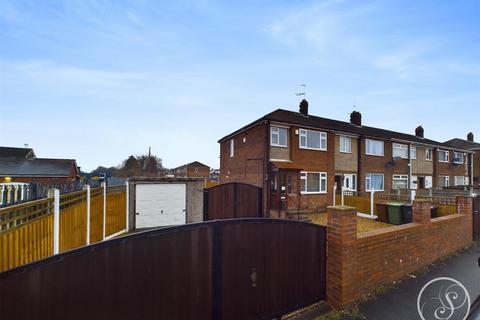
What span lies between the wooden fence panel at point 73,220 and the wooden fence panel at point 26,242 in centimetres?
59

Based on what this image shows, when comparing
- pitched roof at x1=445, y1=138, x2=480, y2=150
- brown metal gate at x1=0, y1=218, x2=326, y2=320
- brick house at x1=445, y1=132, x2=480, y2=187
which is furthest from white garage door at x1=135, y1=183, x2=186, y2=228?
pitched roof at x1=445, y1=138, x2=480, y2=150

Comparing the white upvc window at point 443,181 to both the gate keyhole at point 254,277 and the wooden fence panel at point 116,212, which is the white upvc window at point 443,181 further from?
the gate keyhole at point 254,277

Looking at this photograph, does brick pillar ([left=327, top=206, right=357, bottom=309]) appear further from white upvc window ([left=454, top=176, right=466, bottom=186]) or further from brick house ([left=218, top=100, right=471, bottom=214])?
white upvc window ([left=454, top=176, right=466, bottom=186])

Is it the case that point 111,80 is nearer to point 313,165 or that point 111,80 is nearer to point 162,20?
point 162,20

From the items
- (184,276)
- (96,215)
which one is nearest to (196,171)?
(96,215)

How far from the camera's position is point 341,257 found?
12.9 feet

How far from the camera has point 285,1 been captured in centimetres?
766

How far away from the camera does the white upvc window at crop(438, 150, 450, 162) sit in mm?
25383

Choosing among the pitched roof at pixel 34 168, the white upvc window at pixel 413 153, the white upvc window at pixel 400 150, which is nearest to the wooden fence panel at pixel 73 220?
the white upvc window at pixel 400 150

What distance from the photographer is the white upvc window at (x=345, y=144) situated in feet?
57.1

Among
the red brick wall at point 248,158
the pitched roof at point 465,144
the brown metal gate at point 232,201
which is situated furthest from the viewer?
the pitched roof at point 465,144

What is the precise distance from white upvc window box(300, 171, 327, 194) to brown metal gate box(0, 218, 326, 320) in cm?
1127

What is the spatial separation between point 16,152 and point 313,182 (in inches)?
1674

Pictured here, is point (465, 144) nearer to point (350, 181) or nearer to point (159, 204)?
point (350, 181)
